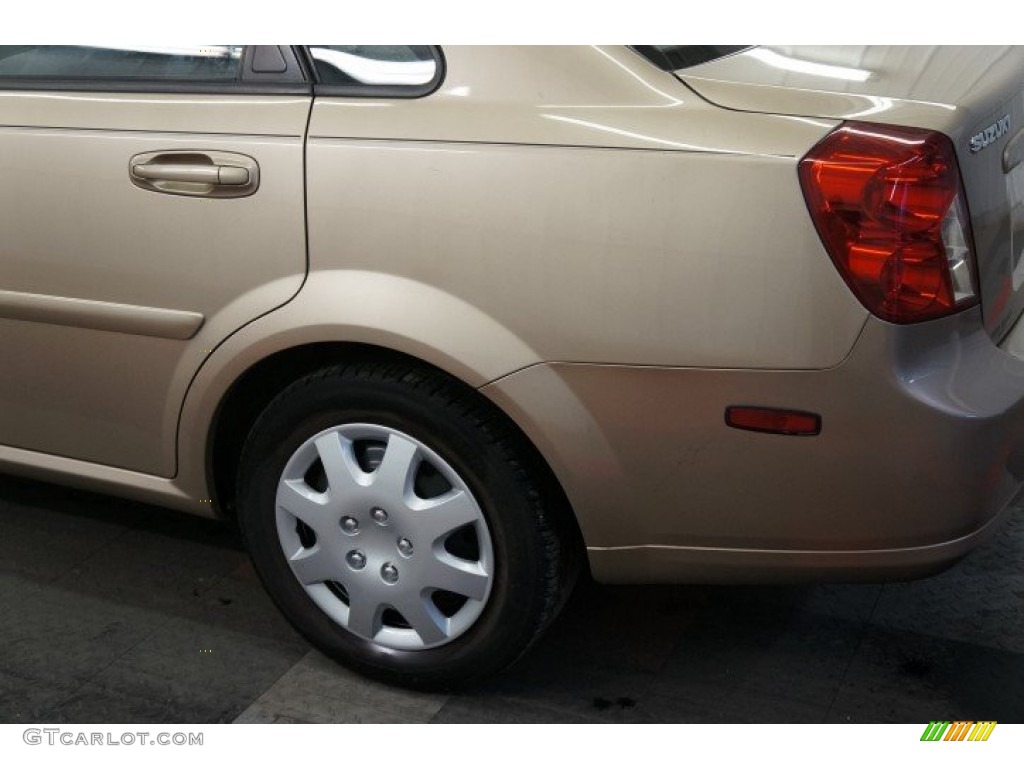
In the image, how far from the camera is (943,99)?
215 cm

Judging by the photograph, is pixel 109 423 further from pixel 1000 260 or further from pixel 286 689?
pixel 1000 260

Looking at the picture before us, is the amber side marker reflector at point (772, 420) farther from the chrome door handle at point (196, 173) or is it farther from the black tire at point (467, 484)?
the chrome door handle at point (196, 173)

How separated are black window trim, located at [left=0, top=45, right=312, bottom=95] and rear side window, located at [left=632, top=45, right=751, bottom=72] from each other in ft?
1.90

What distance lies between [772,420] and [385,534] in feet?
2.42

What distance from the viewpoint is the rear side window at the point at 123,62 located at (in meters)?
2.49

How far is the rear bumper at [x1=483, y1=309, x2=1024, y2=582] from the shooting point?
211 centimetres

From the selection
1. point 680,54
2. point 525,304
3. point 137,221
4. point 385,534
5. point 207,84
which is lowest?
point 385,534

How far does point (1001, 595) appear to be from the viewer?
2.94m

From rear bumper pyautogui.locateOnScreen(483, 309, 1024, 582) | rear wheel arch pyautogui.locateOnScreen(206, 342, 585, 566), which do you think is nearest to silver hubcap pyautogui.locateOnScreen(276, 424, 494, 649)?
rear wheel arch pyautogui.locateOnScreen(206, 342, 585, 566)

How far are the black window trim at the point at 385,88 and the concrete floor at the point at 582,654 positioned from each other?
111 cm

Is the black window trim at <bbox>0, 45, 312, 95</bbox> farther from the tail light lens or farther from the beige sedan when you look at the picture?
the tail light lens
